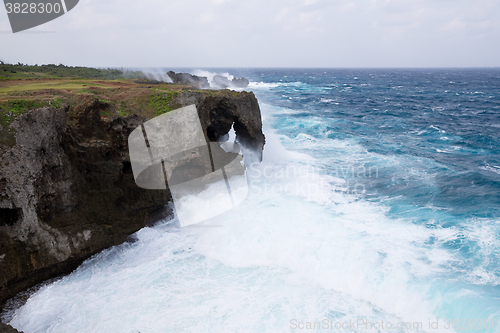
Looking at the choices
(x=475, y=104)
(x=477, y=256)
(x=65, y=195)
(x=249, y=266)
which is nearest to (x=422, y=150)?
(x=477, y=256)

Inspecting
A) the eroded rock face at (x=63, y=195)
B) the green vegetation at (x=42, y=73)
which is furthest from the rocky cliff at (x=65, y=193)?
the green vegetation at (x=42, y=73)

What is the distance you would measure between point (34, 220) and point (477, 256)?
15489mm

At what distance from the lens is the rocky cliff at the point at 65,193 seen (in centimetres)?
910

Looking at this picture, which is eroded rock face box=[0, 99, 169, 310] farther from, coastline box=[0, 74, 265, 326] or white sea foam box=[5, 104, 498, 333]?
white sea foam box=[5, 104, 498, 333]

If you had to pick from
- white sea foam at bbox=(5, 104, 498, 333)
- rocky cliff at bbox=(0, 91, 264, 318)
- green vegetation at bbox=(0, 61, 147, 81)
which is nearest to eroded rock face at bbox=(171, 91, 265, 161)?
rocky cliff at bbox=(0, 91, 264, 318)

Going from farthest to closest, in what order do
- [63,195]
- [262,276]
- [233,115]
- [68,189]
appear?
[233,115] → [68,189] → [63,195] → [262,276]

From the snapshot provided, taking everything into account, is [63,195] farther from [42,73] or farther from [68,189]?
[42,73]

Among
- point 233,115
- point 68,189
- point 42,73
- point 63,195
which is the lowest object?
point 63,195

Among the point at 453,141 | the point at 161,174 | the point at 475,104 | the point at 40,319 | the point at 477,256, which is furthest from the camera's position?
the point at 475,104

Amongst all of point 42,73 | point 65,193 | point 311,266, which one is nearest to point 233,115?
point 65,193

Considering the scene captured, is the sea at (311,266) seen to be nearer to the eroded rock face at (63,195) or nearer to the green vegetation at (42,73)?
the eroded rock face at (63,195)

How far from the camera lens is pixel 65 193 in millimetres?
10609

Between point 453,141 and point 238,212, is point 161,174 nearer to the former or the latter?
point 238,212

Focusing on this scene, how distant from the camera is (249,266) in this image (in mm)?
10406
